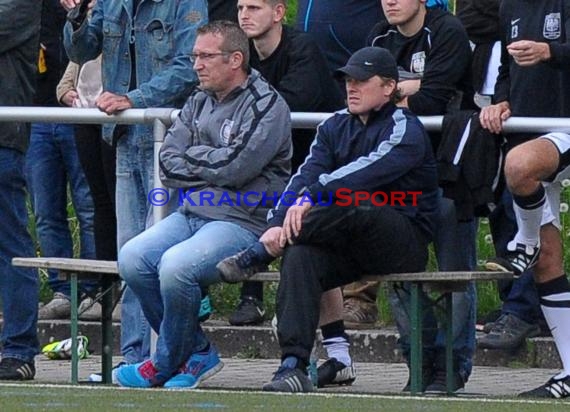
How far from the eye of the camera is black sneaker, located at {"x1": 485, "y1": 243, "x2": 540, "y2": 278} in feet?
26.5

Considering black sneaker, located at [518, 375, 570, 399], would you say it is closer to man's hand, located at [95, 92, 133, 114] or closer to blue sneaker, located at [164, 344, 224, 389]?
blue sneaker, located at [164, 344, 224, 389]

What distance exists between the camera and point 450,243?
28.0 ft

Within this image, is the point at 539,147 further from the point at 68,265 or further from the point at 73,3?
the point at 73,3

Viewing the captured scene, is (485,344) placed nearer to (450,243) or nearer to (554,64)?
(450,243)

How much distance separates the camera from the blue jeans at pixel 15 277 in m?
9.05

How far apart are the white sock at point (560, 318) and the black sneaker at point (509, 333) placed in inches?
58.6

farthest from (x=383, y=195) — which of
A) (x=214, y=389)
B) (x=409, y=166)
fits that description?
(x=214, y=389)

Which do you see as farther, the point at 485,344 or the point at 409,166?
the point at 485,344

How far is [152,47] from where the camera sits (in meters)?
9.07

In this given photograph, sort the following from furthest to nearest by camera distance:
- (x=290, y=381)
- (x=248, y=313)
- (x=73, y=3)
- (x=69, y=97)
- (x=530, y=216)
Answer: (x=248, y=313)
(x=69, y=97)
(x=73, y=3)
(x=530, y=216)
(x=290, y=381)

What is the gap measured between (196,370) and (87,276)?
846 millimetres

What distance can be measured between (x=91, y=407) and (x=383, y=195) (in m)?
1.91

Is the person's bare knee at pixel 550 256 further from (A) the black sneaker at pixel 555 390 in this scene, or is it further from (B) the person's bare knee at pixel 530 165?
(A) the black sneaker at pixel 555 390

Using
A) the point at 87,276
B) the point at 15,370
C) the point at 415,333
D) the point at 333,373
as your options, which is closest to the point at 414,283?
the point at 415,333
